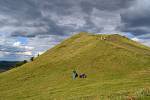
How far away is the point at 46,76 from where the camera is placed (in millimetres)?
95500

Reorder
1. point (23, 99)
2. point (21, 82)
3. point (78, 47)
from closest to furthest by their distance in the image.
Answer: point (23, 99)
point (21, 82)
point (78, 47)

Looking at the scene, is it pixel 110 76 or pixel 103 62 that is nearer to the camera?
pixel 110 76

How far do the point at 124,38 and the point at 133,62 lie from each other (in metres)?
55.7

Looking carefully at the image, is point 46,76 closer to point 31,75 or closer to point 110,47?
point 31,75

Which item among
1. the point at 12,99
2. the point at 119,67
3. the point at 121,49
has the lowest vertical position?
the point at 12,99

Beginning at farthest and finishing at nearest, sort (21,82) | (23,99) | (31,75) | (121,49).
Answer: (121,49) → (31,75) → (21,82) → (23,99)

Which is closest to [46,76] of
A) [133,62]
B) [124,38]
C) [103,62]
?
[103,62]

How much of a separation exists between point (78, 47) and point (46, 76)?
41117 mm

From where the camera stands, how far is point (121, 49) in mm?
116562

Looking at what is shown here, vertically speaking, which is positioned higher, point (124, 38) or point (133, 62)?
point (124, 38)

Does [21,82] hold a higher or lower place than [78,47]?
lower

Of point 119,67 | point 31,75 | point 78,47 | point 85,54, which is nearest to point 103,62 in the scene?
point 119,67

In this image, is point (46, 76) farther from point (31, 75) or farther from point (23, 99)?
point (23, 99)

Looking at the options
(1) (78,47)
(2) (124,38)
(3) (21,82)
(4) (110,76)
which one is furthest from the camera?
(2) (124,38)
